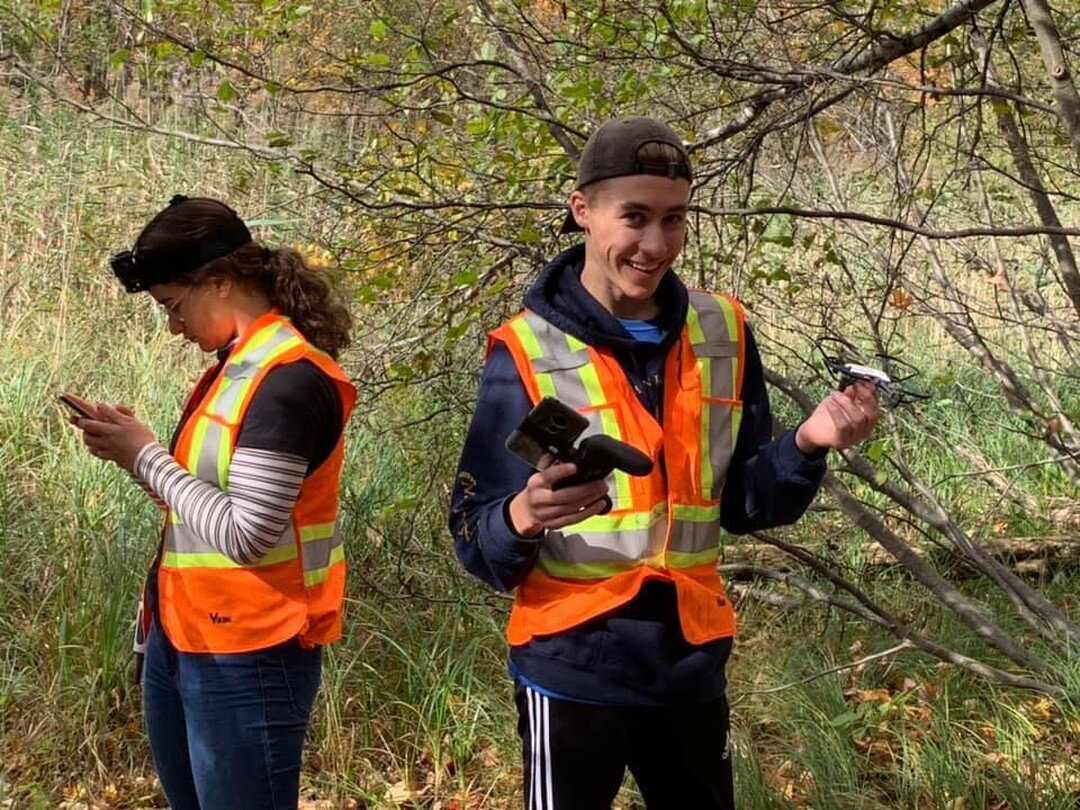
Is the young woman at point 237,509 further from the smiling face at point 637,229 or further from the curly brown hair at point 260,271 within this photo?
the smiling face at point 637,229

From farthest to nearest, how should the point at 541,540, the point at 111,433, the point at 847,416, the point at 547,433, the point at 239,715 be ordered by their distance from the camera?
the point at 111,433 → the point at 239,715 → the point at 541,540 → the point at 847,416 → the point at 547,433

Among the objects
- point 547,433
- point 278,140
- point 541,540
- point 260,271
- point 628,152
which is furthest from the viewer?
point 278,140

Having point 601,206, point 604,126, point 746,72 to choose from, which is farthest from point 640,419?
point 746,72

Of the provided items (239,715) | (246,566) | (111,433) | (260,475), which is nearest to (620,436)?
(260,475)

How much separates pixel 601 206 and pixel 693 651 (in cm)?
78

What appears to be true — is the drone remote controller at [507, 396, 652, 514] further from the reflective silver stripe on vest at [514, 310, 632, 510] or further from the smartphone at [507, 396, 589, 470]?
the reflective silver stripe on vest at [514, 310, 632, 510]

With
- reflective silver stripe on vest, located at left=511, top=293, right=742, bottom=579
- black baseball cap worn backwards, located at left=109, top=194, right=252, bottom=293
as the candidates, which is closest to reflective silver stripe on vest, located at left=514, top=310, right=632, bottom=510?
reflective silver stripe on vest, located at left=511, top=293, right=742, bottom=579

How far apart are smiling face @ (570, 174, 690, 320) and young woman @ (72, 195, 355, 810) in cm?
60

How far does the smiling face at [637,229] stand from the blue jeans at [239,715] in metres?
0.94

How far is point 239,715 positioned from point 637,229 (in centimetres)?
113

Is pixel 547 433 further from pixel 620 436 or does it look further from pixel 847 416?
pixel 847 416

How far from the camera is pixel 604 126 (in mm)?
2199

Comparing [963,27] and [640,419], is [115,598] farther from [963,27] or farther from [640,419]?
[963,27]

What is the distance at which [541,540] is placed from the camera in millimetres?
2023
